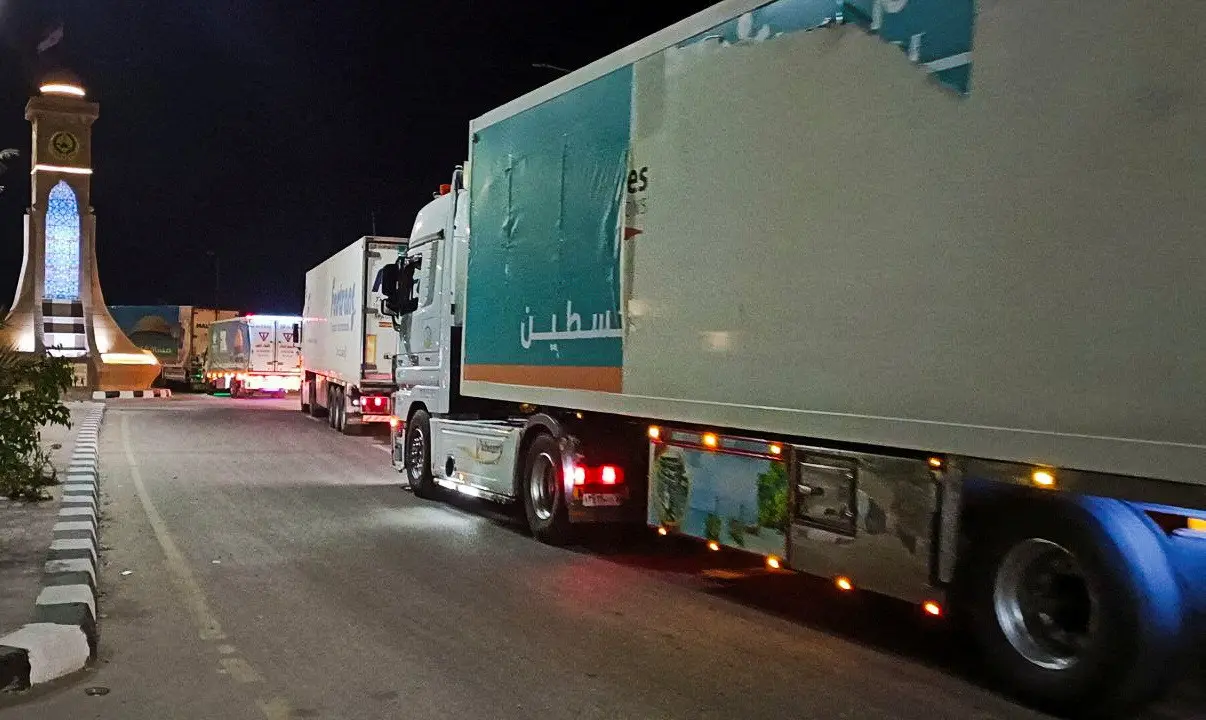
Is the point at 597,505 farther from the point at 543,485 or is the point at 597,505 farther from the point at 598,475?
the point at 543,485

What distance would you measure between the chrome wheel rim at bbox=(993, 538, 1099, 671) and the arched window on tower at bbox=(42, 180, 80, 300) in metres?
35.9

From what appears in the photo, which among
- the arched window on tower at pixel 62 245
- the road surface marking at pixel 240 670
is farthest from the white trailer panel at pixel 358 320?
the road surface marking at pixel 240 670

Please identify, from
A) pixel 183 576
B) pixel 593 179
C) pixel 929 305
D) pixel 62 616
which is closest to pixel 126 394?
pixel 183 576

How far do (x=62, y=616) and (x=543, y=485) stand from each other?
4752 millimetres

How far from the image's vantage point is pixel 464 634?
259 inches

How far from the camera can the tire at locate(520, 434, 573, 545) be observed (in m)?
9.74

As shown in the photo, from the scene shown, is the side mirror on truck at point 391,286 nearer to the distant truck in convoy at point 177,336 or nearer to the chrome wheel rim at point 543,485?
the chrome wheel rim at point 543,485

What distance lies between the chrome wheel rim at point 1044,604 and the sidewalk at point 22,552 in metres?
5.37

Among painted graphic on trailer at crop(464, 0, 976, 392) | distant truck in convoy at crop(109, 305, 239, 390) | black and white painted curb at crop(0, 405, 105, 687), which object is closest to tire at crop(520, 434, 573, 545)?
painted graphic on trailer at crop(464, 0, 976, 392)

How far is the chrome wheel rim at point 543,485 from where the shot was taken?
393 inches

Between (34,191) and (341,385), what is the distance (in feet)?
56.4

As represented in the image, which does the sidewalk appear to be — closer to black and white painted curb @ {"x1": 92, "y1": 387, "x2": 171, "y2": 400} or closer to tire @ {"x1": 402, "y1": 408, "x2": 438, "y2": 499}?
tire @ {"x1": 402, "y1": 408, "x2": 438, "y2": 499}

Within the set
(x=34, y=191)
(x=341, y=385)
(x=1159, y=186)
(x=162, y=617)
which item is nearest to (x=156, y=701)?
(x=162, y=617)

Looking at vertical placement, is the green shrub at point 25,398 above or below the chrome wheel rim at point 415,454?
above
